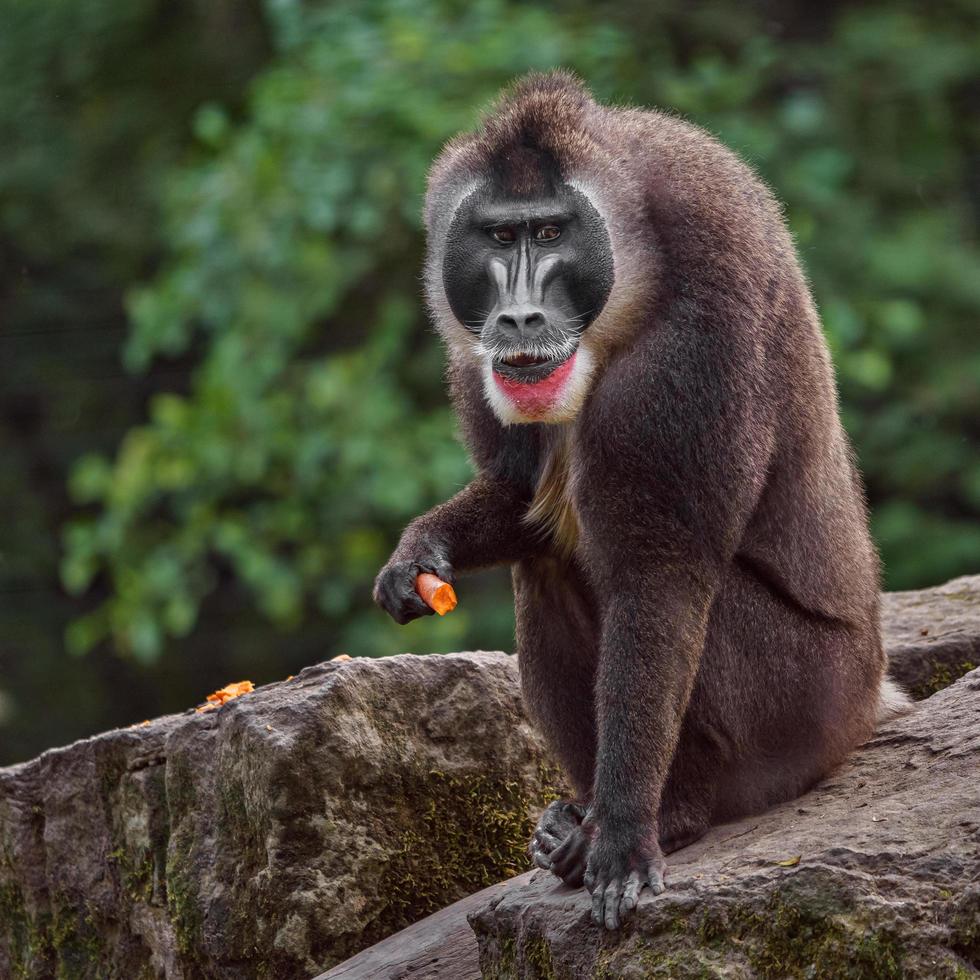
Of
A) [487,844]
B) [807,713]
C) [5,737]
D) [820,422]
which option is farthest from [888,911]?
[5,737]

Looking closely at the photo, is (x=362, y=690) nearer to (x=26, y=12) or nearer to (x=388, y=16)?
(x=388, y=16)

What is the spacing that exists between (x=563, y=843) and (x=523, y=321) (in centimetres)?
107

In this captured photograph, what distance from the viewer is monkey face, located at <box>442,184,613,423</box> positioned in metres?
3.54

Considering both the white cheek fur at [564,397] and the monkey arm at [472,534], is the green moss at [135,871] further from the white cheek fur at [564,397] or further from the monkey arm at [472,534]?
the white cheek fur at [564,397]

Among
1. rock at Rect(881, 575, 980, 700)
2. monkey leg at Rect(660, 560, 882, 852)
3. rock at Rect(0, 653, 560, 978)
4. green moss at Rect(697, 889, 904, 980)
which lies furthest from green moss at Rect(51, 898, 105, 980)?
rock at Rect(881, 575, 980, 700)

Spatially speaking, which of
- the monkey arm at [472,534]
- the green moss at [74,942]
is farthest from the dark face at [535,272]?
the green moss at [74,942]

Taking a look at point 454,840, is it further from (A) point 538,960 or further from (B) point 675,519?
(B) point 675,519

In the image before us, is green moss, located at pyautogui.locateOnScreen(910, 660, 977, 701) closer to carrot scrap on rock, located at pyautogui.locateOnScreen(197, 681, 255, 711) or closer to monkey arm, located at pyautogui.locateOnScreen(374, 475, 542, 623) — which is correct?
monkey arm, located at pyautogui.locateOnScreen(374, 475, 542, 623)

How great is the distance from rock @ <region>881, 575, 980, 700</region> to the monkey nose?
1.73m

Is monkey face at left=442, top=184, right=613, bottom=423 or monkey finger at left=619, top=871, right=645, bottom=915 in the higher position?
monkey face at left=442, top=184, right=613, bottom=423

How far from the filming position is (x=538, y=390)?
356 centimetres

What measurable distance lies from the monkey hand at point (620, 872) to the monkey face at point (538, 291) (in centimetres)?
90

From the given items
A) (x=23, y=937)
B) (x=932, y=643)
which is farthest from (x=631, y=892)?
(x=23, y=937)

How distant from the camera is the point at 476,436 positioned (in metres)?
4.12
